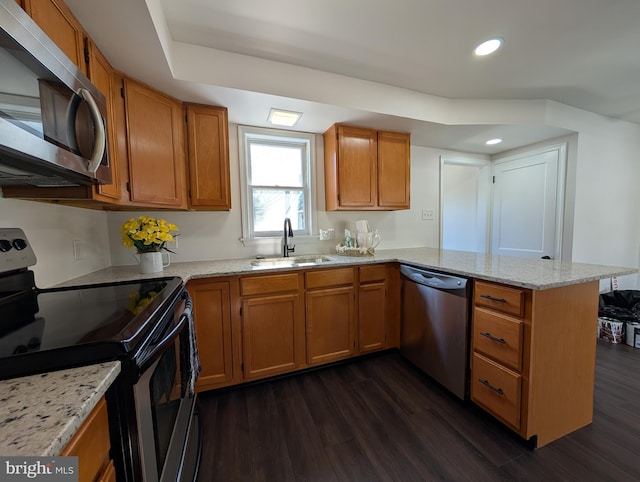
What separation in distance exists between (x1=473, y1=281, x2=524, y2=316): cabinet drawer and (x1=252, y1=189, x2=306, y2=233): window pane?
1.68 m

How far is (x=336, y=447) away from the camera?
4.57 ft

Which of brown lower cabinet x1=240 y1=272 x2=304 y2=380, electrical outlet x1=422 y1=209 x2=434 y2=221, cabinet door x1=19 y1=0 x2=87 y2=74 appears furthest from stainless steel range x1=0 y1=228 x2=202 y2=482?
electrical outlet x1=422 y1=209 x2=434 y2=221

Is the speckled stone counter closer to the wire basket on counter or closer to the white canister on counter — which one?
the wire basket on counter

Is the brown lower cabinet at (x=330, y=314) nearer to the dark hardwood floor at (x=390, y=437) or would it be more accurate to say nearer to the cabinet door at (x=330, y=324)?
the cabinet door at (x=330, y=324)

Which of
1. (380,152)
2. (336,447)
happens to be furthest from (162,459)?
(380,152)

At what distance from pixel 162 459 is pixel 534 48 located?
3.05 meters

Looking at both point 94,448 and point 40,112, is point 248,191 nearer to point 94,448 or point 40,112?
point 40,112

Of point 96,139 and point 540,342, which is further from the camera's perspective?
point 540,342

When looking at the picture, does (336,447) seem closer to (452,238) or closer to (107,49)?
(107,49)

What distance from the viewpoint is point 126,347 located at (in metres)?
0.62

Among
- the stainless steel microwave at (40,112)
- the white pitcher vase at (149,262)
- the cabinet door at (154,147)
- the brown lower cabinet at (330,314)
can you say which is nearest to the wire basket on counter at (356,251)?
the brown lower cabinet at (330,314)
